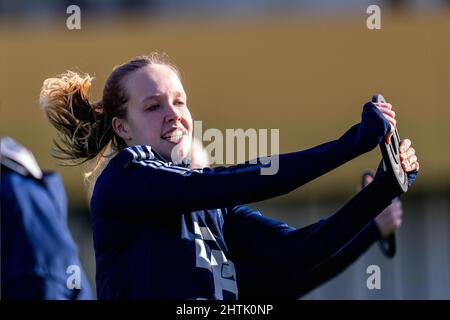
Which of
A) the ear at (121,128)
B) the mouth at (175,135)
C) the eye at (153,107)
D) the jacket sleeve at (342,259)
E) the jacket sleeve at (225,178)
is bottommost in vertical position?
the jacket sleeve at (342,259)

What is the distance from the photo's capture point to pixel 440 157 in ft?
29.9

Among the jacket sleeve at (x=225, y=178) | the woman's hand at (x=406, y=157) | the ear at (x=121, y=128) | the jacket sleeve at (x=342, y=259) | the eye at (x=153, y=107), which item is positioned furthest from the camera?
the jacket sleeve at (x=342, y=259)

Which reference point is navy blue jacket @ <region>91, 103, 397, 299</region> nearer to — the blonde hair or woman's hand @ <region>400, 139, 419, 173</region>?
woman's hand @ <region>400, 139, 419, 173</region>

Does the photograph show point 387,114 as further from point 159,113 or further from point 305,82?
point 305,82

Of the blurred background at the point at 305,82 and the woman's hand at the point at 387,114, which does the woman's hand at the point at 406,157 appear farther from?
the blurred background at the point at 305,82

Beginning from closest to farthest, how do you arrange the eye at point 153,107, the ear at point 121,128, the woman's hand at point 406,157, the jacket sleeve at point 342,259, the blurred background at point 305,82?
1. the woman's hand at point 406,157
2. the eye at point 153,107
3. the ear at point 121,128
4. the jacket sleeve at point 342,259
5. the blurred background at point 305,82

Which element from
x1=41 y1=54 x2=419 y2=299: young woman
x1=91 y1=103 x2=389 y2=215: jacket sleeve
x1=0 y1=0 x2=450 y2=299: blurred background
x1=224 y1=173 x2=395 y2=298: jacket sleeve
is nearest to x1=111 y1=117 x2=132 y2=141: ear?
x1=41 y1=54 x2=419 y2=299: young woman

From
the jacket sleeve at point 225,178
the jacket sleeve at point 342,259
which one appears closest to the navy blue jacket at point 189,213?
the jacket sleeve at point 225,178

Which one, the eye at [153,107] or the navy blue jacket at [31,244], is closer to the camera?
the eye at [153,107]

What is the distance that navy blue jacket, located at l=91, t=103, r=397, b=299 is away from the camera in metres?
3.22

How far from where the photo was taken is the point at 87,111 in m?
3.85

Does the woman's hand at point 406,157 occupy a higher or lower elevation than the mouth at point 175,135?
lower

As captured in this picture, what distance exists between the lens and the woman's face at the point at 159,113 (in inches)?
139

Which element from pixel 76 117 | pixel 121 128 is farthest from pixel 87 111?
pixel 121 128
